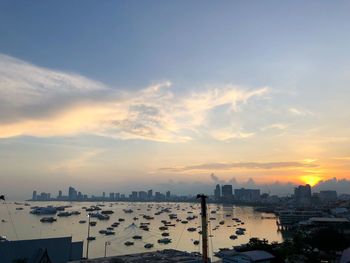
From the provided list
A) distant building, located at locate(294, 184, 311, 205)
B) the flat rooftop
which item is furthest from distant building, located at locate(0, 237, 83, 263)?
distant building, located at locate(294, 184, 311, 205)

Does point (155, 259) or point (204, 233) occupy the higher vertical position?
point (204, 233)

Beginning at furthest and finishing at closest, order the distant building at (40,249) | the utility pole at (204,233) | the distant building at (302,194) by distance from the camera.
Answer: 1. the distant building at (302,194)
2. the distant building at (40,249)
3. the utility pole at (204,233)

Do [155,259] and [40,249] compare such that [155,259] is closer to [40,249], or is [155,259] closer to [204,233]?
[204,233]

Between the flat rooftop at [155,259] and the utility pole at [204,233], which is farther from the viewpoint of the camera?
the flat rooftop at [155,259]

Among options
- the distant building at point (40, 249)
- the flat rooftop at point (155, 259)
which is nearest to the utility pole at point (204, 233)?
the flat rooftop at point (155, 259)

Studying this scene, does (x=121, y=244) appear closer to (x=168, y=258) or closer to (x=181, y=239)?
(x=181, y=239)

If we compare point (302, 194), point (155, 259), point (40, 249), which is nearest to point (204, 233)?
point (155, 259)

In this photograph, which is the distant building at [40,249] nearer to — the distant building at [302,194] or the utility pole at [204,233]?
the utility pole at [204,233]

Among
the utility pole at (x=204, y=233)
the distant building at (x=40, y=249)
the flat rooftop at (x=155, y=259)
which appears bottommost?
the flat rooftop at (x=155, y=259)

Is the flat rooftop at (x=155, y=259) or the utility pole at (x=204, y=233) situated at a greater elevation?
the utility pole at (x=204, y=233)

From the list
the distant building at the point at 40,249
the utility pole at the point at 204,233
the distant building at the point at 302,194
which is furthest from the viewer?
the distant building at the point at 302,194

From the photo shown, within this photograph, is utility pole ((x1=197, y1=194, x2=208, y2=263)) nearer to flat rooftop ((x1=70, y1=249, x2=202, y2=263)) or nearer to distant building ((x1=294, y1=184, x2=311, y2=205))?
flat rooftop ((x1=70, y1=249, x2=202, y2=263))
